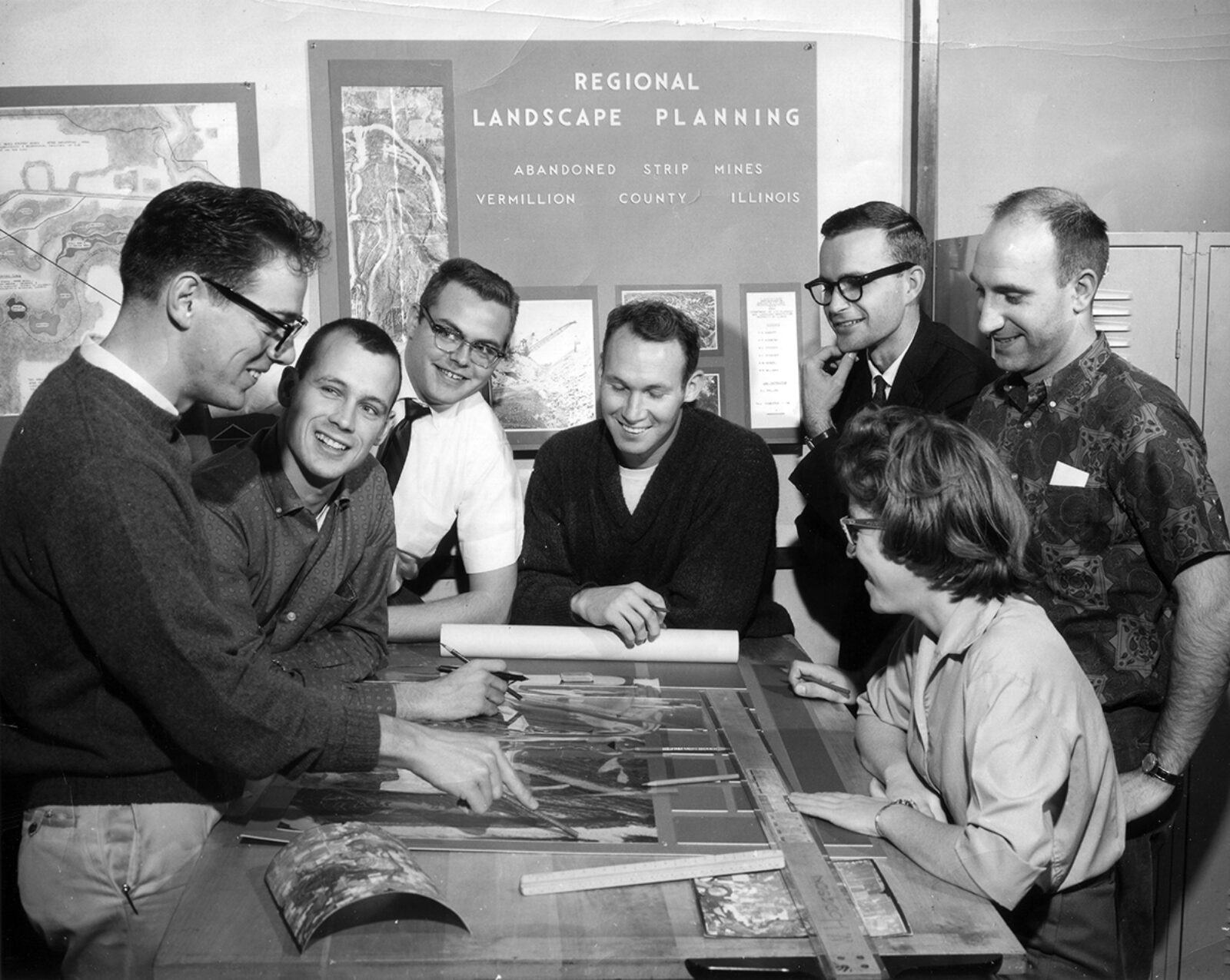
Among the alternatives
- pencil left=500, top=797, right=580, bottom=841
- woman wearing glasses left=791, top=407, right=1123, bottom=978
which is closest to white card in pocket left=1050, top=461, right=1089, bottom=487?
woman wearing glasses left=791, top=407, right=1123, bottom=978

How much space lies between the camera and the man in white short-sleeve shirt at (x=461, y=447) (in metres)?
3.06

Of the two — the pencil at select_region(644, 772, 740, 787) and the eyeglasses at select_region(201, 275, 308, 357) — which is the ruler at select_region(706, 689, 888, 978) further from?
the eyeglasses at select_region(201, 275, 308, 357)

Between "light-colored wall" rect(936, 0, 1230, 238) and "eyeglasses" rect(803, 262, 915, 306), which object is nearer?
"eyeglasses" rect(803, 262, 915, 306)

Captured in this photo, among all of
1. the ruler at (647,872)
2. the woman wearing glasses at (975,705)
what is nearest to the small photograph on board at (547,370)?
the woman wearing glasses at (975,705)

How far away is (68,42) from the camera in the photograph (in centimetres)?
336

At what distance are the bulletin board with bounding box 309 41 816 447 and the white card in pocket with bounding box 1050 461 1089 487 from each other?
57.6 inches

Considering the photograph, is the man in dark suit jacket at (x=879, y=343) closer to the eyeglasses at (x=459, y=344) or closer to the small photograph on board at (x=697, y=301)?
the small photograph on board at (x=697, y=301)

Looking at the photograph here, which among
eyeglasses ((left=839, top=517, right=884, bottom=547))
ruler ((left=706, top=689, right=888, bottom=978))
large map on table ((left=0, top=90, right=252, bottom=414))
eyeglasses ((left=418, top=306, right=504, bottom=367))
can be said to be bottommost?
ruler ((left=706, top=689, right=888, bottom=978))

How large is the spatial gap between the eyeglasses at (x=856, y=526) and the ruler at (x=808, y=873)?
404mm

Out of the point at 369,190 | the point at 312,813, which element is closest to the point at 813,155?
A: the point at 369,190

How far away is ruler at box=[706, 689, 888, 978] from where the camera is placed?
51.5 inches

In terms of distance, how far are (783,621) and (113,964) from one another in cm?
174

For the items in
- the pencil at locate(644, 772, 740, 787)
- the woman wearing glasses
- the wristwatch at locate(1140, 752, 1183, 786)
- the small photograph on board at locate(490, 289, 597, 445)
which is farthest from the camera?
the small photograph on board at locate(490, 289, 597, 445)

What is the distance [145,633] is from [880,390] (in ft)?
7.00
